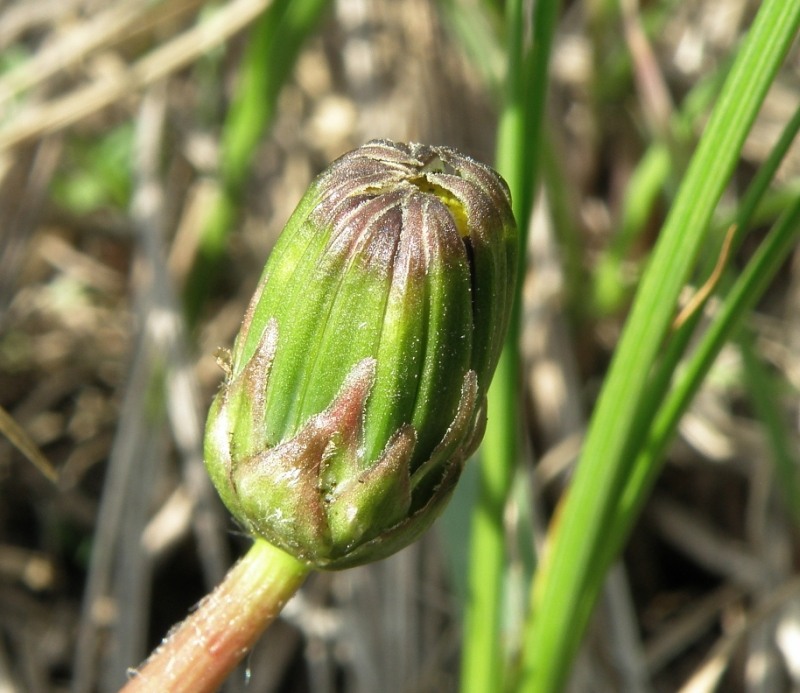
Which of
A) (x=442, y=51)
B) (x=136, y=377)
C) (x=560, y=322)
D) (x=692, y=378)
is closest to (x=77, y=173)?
(x=136, y=377)

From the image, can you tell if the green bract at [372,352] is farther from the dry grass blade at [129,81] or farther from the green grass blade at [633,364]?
the dry grass blade at [129,81]

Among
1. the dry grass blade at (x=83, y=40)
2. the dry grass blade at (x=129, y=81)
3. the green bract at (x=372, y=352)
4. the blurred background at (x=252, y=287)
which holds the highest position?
the dry grass blade at (x=83, y=40)

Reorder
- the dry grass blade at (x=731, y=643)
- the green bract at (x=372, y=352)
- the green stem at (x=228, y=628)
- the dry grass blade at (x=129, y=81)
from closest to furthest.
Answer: the green bract at (x=372, y=352) → the green stem at (x=228, y=628) → the dry grass blade at (x=731, y=643) → the dry grass blade at (x=129, y=81)

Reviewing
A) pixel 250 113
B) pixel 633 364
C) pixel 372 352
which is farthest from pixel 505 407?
pixel 250 113

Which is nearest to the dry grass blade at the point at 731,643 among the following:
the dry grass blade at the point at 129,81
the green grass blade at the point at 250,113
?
the green grass blade at the point at 250,113

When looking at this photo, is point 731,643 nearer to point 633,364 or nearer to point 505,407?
point 505,407

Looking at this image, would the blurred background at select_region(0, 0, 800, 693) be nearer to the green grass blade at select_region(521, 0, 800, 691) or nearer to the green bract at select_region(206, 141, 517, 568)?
the green grass blade at select_region(521, 0, 800, 691)
